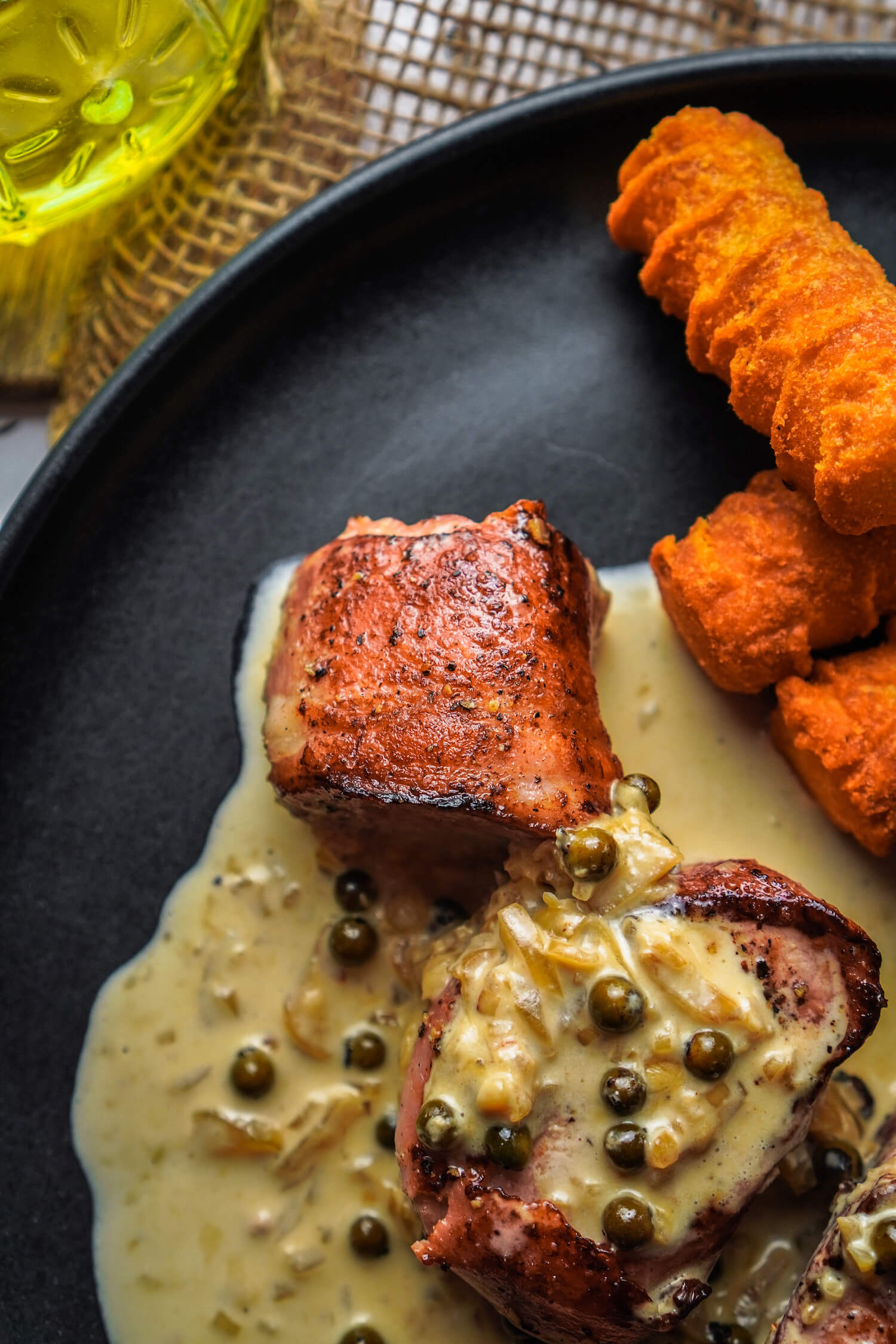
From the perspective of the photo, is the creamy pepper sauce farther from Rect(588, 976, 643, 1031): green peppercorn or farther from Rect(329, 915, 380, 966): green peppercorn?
Rect(588, 976, 643, 1031): green peppercorn

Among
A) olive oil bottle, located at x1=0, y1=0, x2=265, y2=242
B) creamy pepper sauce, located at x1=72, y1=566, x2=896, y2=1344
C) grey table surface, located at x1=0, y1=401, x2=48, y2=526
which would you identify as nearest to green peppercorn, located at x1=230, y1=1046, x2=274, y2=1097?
creamy pepper sauce, located at x1=72, y1=566, x2=896, y2=1344

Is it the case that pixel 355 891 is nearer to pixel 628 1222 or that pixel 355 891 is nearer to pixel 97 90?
pixel 628 1222

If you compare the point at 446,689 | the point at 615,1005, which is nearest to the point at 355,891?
the point at 446,689

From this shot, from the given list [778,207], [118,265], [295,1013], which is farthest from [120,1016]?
[778,207]

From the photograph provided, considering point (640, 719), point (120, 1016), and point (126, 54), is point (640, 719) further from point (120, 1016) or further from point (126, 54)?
point (126, 54)

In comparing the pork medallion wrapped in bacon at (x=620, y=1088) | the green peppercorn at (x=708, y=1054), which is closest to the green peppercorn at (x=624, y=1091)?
the pork medallion wrapped in bacon at (x=620, y=1088)

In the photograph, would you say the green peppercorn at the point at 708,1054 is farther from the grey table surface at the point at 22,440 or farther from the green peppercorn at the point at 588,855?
the grey table surface at the point at 22,440
